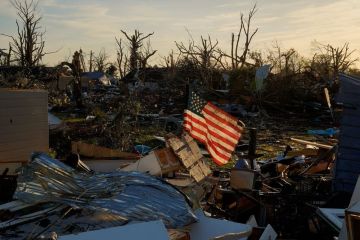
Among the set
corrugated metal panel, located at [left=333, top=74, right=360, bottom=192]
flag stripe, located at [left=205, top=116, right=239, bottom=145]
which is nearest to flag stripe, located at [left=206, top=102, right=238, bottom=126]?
flag stripe, located at [left=205, top=116, right=239, bottom=145]

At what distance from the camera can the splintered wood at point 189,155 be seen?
6.84m

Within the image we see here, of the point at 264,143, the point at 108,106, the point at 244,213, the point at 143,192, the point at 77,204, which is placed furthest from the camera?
the point at 108,106

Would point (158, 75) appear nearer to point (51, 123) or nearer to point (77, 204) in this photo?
point (51, 123)

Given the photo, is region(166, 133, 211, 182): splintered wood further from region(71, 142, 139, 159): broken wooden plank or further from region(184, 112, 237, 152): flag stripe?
region(71, 142, 139, 159): broken wooden plank

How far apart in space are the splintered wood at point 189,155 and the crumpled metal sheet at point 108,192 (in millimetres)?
1586

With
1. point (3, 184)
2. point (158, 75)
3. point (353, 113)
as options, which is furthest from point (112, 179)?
point (158, 75)

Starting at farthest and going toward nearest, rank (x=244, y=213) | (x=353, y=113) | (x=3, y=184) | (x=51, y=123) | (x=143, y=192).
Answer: (x=51, y=123), (x=353, y=113), (x=244, y=213), (x=3, y=184), (x=143, y=192)

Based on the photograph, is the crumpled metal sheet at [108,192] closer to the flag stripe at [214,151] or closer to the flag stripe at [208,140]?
the flag stripe at [208,140]

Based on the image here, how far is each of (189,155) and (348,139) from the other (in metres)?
2.70

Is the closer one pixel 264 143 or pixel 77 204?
pixel 77 204

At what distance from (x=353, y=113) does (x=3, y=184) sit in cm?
535

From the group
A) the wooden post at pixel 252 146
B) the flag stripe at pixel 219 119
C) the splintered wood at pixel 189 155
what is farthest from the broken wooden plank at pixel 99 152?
the wooden post at pixel 252 146

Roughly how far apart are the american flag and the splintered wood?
24.9 inches

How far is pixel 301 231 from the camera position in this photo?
6.05 meters
